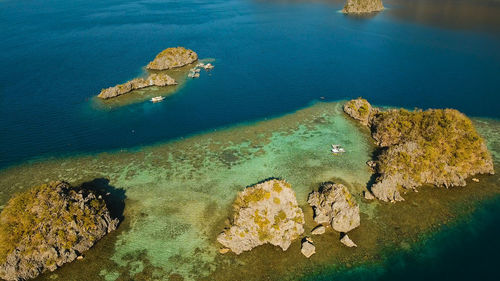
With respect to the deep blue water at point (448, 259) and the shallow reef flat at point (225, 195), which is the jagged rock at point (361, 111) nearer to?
the shallow reef flat at point (225, 195)

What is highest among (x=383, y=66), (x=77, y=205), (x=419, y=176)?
(x=383, y=66)

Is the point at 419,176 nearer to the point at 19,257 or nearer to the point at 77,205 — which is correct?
the point at 77,205

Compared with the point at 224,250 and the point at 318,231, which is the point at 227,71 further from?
the point at 224,250

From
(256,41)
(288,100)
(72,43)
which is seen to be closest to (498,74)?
(288,100)

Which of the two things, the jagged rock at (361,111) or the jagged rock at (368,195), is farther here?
the jagged rock at (361,111)

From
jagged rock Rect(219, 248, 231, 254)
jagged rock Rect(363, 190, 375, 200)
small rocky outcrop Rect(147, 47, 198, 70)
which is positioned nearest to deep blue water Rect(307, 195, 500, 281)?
jagged rock Rect(363, 190, 375, 200)

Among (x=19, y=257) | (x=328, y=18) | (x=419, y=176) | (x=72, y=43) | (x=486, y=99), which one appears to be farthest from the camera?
(x=328, y=18)

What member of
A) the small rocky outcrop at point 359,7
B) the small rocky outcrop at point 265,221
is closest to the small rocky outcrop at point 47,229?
the small rocky outcrop at point 265,221
